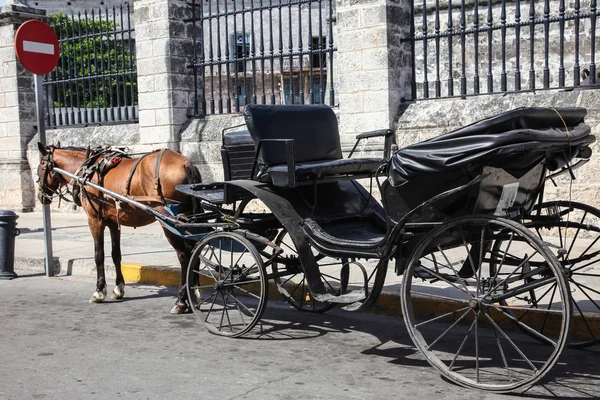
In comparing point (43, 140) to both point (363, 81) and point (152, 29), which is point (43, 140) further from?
point (152, 29)

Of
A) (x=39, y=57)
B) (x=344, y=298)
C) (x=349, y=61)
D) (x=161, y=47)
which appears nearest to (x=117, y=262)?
(x=39, y=57)

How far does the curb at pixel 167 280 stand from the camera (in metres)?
6.03

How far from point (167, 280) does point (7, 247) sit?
203cm

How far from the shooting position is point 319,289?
227 inches

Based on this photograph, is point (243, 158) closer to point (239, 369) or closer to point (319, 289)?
point (319, 289)

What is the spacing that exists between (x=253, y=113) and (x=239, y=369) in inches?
76.6

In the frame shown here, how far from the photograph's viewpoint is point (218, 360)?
5488 mm

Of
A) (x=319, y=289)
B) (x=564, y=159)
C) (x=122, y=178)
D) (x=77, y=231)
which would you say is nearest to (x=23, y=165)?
(x=77, y=231)

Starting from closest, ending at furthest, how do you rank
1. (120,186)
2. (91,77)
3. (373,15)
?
1. (120,186)
2. (373,15)
3. (91,77)

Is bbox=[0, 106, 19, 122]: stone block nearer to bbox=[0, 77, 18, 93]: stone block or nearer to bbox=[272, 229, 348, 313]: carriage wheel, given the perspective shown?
bbox=[0, 77, 18, 93]: stone block

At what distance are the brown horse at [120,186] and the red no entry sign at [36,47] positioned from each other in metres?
1.42

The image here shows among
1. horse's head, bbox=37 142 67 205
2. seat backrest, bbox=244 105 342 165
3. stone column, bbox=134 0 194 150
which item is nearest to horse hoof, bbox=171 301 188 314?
seat backrest, bbox=244 105 342 165

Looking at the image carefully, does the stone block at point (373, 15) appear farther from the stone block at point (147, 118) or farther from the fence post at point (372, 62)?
the stone block at point (147, 118)

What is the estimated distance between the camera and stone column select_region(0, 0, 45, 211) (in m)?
15.6
